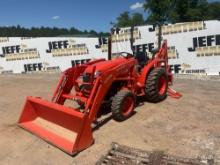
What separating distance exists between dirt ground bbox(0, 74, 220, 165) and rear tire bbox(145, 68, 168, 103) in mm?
168

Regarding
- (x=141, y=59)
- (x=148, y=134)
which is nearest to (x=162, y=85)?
(x=141, y=59)

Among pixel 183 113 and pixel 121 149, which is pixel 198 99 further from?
pixel 121 149

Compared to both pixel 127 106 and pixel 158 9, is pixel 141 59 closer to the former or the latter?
pixel 127 106

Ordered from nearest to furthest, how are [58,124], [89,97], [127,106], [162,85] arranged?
[89,97]
[58,124]
[127,106]
[162,85]

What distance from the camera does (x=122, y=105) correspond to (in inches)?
250

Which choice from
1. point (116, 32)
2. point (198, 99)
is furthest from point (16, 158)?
point (116, 32)

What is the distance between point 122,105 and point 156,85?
1.25 m

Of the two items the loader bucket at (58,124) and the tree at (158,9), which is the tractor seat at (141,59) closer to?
the loader bucket at (58,124)

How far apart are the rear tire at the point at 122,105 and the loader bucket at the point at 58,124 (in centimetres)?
99

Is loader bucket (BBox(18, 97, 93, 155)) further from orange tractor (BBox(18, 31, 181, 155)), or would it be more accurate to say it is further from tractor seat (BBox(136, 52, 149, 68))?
tractor seat (BBox(136, 52, 149, 68))

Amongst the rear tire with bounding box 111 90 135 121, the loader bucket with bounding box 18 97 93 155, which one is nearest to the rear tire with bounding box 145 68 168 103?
the rear tire with bounding box 111 90 135 121

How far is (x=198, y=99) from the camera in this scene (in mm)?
7875

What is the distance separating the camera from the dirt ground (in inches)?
203

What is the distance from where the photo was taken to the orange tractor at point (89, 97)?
546 centimetres
